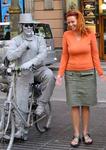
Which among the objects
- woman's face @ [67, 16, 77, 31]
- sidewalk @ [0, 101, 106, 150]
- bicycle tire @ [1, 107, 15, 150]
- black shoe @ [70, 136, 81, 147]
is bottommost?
sidewalk @ [0, 101, 106, 150]

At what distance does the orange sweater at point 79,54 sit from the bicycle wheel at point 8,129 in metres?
0.86

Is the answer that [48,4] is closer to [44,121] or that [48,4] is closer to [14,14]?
[14,14]

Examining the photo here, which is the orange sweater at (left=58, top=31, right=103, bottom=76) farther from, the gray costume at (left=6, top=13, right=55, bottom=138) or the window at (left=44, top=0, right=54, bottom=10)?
the window at (left=44, top=0, right=54, bottom=10)

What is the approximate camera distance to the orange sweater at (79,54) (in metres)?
6.38

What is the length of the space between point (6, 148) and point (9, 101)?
58cm

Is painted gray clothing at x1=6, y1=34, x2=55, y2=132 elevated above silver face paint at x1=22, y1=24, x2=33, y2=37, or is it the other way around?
silver face paint at x1=22, y1=24, x2=33, y2=37

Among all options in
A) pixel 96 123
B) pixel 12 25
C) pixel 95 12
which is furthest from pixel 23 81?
pixel 95 12

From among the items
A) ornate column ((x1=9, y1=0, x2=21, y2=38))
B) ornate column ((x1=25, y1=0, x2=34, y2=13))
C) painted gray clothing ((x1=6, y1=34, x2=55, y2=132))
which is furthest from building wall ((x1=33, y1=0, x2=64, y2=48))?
painted gray clothing ((x1=6, y1=34, x2=55, y2=132))

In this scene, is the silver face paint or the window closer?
the silver face paint

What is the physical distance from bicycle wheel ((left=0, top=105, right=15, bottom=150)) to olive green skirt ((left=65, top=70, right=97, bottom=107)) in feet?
2.73

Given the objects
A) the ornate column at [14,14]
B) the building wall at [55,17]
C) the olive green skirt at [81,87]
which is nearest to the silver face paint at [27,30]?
the olive green skirt at [81,87]

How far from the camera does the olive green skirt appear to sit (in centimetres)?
645

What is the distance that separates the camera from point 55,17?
801 inches

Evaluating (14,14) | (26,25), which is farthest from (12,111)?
(14,14)
